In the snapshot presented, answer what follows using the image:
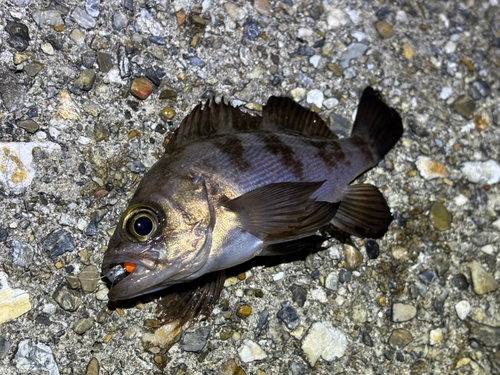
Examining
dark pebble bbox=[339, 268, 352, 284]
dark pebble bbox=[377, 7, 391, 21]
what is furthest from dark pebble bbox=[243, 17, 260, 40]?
dark pebble bbox=[339, 268, 352, 284]

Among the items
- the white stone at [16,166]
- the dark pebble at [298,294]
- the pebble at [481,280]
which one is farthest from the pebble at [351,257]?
the white stone at [16,166]

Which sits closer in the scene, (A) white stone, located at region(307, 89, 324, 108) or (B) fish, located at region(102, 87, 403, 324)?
(B) fish, located at region(102, 87, 403, 324)

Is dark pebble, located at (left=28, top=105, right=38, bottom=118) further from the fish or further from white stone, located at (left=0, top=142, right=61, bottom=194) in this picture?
the fish

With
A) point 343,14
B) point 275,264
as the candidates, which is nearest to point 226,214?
point 275,264

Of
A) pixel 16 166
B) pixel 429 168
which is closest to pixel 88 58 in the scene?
pixel 16 166

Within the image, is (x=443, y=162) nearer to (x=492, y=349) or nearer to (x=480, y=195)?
(x=480, y=195)
